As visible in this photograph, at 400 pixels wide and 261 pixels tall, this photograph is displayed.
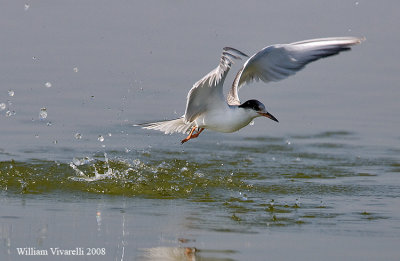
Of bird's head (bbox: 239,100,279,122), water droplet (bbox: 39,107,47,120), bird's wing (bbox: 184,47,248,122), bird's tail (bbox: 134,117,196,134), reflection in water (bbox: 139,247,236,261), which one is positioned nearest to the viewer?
reflection in water (bbox: 139,247,236,261)

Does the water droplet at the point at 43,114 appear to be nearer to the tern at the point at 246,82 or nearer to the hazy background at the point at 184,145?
the hazy background at the point at 184,145

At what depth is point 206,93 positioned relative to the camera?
8875 mm

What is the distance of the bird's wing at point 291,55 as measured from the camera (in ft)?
27.3

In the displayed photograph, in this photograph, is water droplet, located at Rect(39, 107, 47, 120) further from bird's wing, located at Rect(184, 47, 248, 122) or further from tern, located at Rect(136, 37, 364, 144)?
bird's wing, located at Rect(184, 47, 248, 122)

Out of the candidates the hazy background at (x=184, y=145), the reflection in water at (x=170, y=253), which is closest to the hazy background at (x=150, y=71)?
the hazy background at (x=184, y=145)

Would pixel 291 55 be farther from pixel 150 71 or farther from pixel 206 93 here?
pixel 150 71

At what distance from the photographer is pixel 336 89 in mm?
13750

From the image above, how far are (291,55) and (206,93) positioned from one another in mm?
962

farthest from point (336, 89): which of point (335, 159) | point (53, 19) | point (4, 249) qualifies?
point (4, 249)

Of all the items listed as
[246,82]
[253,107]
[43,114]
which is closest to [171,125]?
[246,82]

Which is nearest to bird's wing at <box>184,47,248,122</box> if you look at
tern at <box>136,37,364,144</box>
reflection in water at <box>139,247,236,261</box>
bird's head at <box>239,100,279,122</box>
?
tern at <box>136,37,364,144</box>

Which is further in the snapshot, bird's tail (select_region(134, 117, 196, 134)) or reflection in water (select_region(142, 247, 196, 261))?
bird's tail (select_region(134, 117, 196, 134))

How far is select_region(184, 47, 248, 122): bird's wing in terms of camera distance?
807 cm

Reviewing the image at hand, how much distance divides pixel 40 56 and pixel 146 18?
11.4ft
